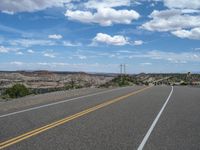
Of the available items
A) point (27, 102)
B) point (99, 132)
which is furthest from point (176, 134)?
point (27, 102)

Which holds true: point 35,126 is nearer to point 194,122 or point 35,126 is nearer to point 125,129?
point 125,129

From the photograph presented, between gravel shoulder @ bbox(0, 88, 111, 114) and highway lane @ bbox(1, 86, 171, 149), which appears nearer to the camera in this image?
highway lane @ bbox(1, 86, 171, 149)

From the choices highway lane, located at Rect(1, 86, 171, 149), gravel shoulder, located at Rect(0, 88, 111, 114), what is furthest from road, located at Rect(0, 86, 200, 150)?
gravel shoulder, located at Rect(0, 88, 111, 114)

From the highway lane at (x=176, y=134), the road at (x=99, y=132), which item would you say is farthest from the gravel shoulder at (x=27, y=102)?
the highway lane at (x=176, y=134)

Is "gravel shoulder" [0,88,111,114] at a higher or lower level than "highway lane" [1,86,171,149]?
lower

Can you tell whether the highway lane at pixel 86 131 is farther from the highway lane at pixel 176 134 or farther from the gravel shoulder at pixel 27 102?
the gravel shoulder at pixel 27 102

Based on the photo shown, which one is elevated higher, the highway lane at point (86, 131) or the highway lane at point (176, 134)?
the highway lane at point (86, 131)

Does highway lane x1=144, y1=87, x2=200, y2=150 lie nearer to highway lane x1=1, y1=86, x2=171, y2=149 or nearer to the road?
the road

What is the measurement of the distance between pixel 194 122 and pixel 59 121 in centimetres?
494

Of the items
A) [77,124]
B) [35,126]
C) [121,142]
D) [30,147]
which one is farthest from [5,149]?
[77,124]

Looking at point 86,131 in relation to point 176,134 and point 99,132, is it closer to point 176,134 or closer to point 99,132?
point 99,132

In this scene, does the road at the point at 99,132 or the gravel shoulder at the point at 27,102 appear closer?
the road at the point at 99,132

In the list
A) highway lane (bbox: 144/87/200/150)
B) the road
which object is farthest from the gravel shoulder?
highway lane (bbox: 144/87/200/150)

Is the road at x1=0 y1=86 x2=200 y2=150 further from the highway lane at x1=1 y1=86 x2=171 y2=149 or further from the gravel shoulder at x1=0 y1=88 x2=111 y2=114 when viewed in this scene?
the gravel shoulder at x1=0 y1=88 x2=111 y2=114
